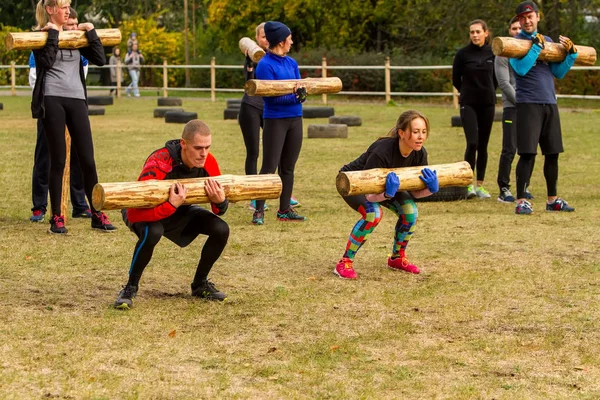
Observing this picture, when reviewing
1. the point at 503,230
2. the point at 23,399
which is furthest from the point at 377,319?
the point at 503,230

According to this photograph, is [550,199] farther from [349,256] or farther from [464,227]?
[349,256]

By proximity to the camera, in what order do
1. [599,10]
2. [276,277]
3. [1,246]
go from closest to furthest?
[276,277] < [1,246] < [599,10]

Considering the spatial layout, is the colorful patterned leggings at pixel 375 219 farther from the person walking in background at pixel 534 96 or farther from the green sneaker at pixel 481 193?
the green sneaker at pixel 481 193

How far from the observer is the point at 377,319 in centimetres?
661

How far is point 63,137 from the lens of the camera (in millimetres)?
9484

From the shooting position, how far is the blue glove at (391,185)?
744 cm

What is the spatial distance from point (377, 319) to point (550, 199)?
5.02 meters

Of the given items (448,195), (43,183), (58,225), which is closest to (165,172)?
(58,225)

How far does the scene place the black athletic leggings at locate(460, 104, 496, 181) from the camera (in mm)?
12156

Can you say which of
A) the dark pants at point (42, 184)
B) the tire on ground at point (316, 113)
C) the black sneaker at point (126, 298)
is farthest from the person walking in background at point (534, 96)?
the tire on ground at point (316, 113)

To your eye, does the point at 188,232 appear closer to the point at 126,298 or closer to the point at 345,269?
the point at 126,298

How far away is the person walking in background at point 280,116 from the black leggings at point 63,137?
1.68m

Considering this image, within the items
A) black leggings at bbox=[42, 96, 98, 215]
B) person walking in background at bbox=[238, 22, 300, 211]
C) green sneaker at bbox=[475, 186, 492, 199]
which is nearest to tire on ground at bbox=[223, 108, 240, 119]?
green sneaker at bbox=[475, 186, 492, 199]

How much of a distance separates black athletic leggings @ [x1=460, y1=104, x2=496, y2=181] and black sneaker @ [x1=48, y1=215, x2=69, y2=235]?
15.5ft
